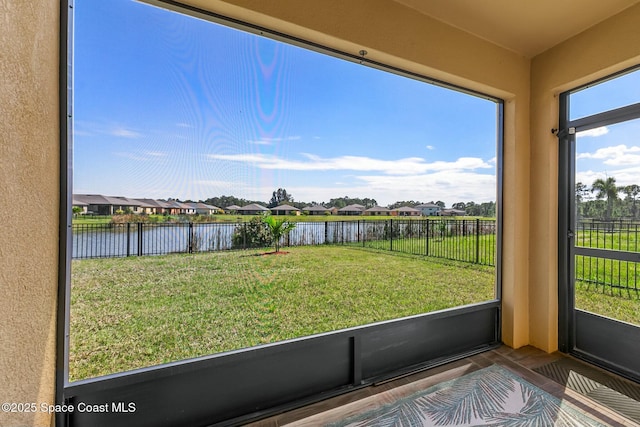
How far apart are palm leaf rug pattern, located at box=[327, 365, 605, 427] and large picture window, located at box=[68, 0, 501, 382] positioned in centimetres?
56

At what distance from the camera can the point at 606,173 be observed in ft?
7.57

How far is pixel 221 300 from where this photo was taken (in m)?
1.71

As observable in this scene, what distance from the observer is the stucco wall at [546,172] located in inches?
93.1

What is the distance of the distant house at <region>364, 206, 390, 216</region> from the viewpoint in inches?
87.0

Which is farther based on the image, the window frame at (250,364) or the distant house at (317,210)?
the distant house at (317,210)

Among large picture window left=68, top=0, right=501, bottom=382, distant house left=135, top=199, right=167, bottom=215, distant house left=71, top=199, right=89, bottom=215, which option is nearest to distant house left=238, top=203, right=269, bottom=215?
large picture window left=68, top=0, right=501, bottom=382

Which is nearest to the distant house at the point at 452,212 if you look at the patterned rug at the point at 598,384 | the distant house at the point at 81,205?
the patterned rug at the point at 598,384

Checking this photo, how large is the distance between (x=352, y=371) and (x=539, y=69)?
10.3 feet

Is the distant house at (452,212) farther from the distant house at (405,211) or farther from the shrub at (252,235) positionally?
the shrub at (252,235)

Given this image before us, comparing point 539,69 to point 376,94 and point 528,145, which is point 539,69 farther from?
point 376,94

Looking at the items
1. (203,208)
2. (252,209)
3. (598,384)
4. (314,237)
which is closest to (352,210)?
(314,237)

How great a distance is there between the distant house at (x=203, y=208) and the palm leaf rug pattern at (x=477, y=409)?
1477 millimetres

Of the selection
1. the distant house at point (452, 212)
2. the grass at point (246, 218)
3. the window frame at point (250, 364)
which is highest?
the distant house at point (452, 212)

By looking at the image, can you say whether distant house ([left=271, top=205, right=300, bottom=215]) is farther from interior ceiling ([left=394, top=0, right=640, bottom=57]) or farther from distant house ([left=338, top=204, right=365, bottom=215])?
interior ceiling ([left=394, top=0, right=640, bottom=57])
